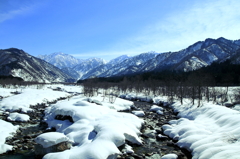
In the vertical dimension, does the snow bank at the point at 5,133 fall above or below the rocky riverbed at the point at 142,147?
above

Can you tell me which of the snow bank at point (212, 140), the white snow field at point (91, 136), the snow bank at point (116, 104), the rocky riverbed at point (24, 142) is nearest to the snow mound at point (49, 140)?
the rocky riverbed at point (24, 142)

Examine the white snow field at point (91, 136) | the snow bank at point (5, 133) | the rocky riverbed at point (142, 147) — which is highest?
the white snow field at point (91, 136)

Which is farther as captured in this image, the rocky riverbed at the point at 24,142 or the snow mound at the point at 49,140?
the rocky riverbed at the point at 24,142

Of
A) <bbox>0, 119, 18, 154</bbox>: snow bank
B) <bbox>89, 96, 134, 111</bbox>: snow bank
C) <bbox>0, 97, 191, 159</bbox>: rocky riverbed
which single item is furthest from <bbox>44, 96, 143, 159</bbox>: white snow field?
<bbox>89, 96, 134, 111</bbox>: snow bank

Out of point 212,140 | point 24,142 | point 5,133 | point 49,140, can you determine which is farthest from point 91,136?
point 212,140

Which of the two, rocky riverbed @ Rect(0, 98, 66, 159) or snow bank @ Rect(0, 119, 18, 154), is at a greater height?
snow bank @ Rect(0, 119, 18, 154)

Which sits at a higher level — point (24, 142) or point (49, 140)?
point (49, 140)

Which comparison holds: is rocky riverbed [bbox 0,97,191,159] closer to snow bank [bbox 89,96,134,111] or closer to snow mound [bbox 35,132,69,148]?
snow mound [bbox 35,132,69,148]

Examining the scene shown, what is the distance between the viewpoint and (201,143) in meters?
17.0

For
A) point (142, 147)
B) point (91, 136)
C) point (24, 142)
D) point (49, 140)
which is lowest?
point (142, 147)

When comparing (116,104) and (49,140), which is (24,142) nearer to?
(49,140)

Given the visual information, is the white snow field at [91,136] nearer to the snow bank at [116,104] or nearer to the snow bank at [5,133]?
the snow bank at [5,133]

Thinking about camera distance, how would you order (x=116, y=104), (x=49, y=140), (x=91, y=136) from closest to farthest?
(x=49, y=140) → (x=91, y=136) → (x=116, y=104)

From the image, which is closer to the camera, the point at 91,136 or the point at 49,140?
the point at 49,140
